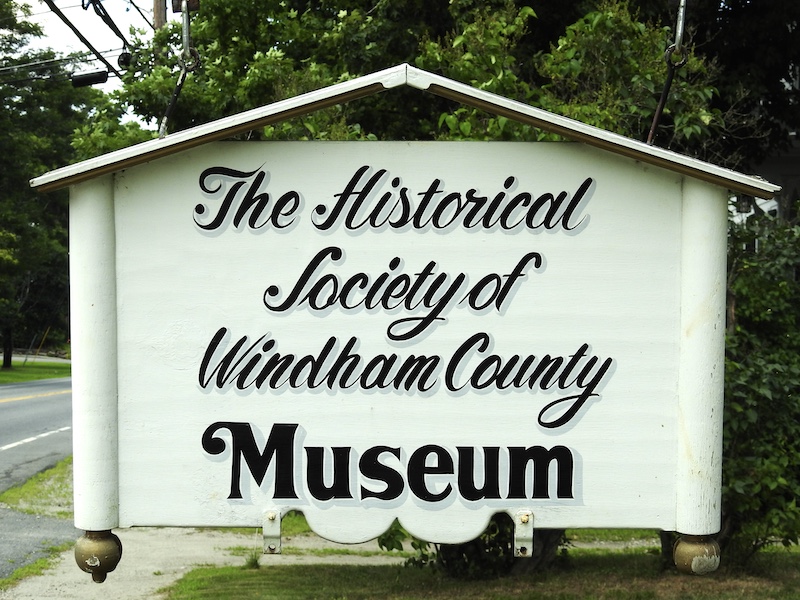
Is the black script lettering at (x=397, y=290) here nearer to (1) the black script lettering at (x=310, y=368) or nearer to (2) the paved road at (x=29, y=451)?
(1) the black script lettering at (x=310, y=368)

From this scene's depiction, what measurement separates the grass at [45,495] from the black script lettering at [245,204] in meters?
10.1

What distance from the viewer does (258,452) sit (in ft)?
11.2

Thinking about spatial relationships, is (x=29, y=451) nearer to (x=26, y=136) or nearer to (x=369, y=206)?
(x=369, y=206)

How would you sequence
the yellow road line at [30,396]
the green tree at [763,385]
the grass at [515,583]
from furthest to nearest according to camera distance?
the yellow road line at [30,396] < the grass at [515,583] < the green tree at [763,385]

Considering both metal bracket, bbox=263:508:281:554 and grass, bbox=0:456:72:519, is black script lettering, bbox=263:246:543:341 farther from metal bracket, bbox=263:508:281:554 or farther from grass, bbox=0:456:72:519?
grass, bbox=0:456:72:519

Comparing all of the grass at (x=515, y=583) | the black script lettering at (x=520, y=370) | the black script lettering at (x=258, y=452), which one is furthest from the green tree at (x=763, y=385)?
the black script lettering at (x=258, y=452)

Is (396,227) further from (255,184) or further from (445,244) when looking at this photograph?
(255,184)

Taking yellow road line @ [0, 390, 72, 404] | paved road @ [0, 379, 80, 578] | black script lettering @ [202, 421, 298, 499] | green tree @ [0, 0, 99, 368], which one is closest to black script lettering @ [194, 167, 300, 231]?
black script lettering @ [202, 421, 298, 499]

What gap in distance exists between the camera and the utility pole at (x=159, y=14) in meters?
14.5

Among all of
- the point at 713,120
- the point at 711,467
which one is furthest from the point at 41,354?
the point at 711,467

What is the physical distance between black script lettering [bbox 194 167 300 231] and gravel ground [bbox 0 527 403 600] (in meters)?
6.09

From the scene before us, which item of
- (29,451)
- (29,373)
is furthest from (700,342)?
(29,373)

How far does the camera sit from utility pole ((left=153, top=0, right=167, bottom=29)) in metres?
14.5

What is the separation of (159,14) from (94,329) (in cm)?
1226
